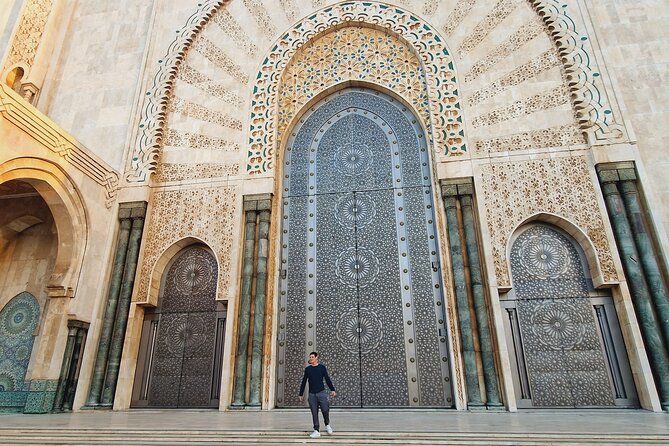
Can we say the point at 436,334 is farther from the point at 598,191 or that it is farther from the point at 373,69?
the point at 373,69

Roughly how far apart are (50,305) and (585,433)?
520 centimetres

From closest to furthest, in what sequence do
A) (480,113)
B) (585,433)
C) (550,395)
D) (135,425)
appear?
(585,433), (135,425), (550,395), (480,113)

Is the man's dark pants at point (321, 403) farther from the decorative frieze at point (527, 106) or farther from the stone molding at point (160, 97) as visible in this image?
the stone molding at point (160, 97)

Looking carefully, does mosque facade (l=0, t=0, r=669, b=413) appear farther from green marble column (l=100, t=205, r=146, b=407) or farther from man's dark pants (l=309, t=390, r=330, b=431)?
man's dark pants (l=309, t=390, r=330, b=431)

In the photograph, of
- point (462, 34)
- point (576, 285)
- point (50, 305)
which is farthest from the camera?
point (462, 34)

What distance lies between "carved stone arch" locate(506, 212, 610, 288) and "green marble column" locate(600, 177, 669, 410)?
0.80 ft

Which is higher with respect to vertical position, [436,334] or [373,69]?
[373,69]

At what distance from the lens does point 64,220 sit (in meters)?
4.94

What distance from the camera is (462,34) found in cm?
564

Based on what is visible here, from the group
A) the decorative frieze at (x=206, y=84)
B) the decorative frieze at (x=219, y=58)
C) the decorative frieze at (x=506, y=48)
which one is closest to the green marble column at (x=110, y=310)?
the decorative frieze at (x=206, y=84)

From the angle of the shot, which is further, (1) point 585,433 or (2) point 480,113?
(2) point 480,113

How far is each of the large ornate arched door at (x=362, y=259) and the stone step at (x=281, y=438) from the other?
2.07 metres

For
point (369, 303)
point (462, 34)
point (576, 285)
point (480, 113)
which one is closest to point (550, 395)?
point (576, 285)

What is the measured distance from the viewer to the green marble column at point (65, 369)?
15.0 ft
